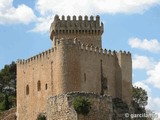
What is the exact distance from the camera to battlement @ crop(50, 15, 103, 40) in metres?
63.0

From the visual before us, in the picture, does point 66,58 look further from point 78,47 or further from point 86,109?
point 86,109

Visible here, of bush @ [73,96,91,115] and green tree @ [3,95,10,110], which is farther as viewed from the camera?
green tree @ [3,95,10,110]

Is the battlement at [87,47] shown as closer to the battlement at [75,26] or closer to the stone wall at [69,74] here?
the stone wall at [69,74]

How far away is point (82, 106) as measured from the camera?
152ft

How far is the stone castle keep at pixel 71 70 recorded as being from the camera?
2156 inches

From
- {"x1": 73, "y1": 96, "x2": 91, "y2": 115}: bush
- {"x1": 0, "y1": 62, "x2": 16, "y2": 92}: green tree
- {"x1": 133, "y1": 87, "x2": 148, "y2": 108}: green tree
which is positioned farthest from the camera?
{"x1": 0, "y1": 62, "x2": 16, "y2": 92}: green tree

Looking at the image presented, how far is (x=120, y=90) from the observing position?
59500 mm

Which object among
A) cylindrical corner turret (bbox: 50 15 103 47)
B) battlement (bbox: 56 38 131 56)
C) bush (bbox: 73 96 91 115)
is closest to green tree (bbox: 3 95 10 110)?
cylindrical corner turret (bbox: 50 15 103 47)

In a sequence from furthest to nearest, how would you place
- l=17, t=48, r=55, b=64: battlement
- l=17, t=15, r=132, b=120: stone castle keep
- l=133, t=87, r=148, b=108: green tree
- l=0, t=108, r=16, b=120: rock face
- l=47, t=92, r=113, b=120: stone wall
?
l=133, t=87, r=148, b=108: green tree, l=0, t=108, r=16, b=120: rock face, l=17, t=48, r=55, b=64: battlement, l=17, t=15, r=132, b=120: stone castle keep, l=47, t=92, r=113, b=120: stone wall

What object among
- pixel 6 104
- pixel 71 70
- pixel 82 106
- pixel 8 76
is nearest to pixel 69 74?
pixel 71 70

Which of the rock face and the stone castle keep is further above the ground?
the stone castle keep

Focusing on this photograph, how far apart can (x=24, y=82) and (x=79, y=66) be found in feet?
27.6

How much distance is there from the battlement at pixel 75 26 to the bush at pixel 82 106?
1744 centimetres

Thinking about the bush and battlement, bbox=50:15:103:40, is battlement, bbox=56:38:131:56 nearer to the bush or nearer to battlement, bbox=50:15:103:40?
battlement, bbox=50:15:103:40
